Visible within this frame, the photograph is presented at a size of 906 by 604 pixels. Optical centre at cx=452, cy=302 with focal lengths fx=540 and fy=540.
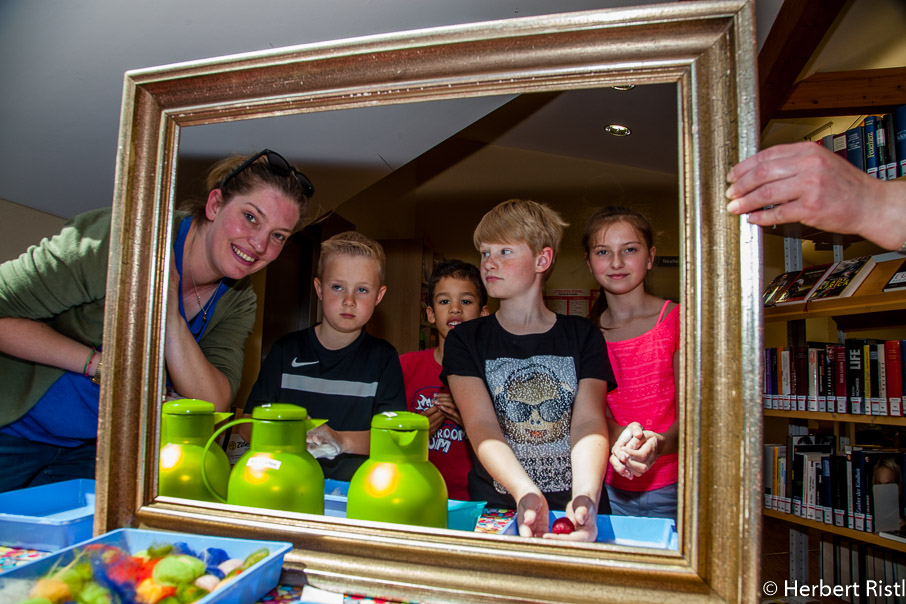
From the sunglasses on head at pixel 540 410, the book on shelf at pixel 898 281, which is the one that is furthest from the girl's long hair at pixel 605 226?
the book on shelf at pixel 898 281

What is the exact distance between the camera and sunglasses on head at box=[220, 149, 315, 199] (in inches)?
36.4

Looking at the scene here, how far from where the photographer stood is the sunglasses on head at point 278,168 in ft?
3.04

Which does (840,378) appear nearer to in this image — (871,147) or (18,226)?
(871,147)

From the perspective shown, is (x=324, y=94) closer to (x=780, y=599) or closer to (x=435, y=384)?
(x=435, y=384)

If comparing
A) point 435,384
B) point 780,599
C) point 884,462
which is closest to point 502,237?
point 435,384

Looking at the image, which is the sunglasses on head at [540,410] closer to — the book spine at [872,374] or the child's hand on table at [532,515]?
the child's hand on table at [532,515]

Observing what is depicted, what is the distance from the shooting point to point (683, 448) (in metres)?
0.66

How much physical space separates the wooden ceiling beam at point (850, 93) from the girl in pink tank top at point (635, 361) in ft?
7.39

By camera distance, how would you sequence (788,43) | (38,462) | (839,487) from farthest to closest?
(839,487), (788,43), (38,462)

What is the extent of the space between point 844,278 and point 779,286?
43 cm

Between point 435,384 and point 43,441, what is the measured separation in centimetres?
89

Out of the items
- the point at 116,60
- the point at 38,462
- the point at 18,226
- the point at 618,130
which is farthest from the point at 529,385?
the point at 18,226

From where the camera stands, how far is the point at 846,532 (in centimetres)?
253

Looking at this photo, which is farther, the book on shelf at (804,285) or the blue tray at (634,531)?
the book on shelf at (804,285)
